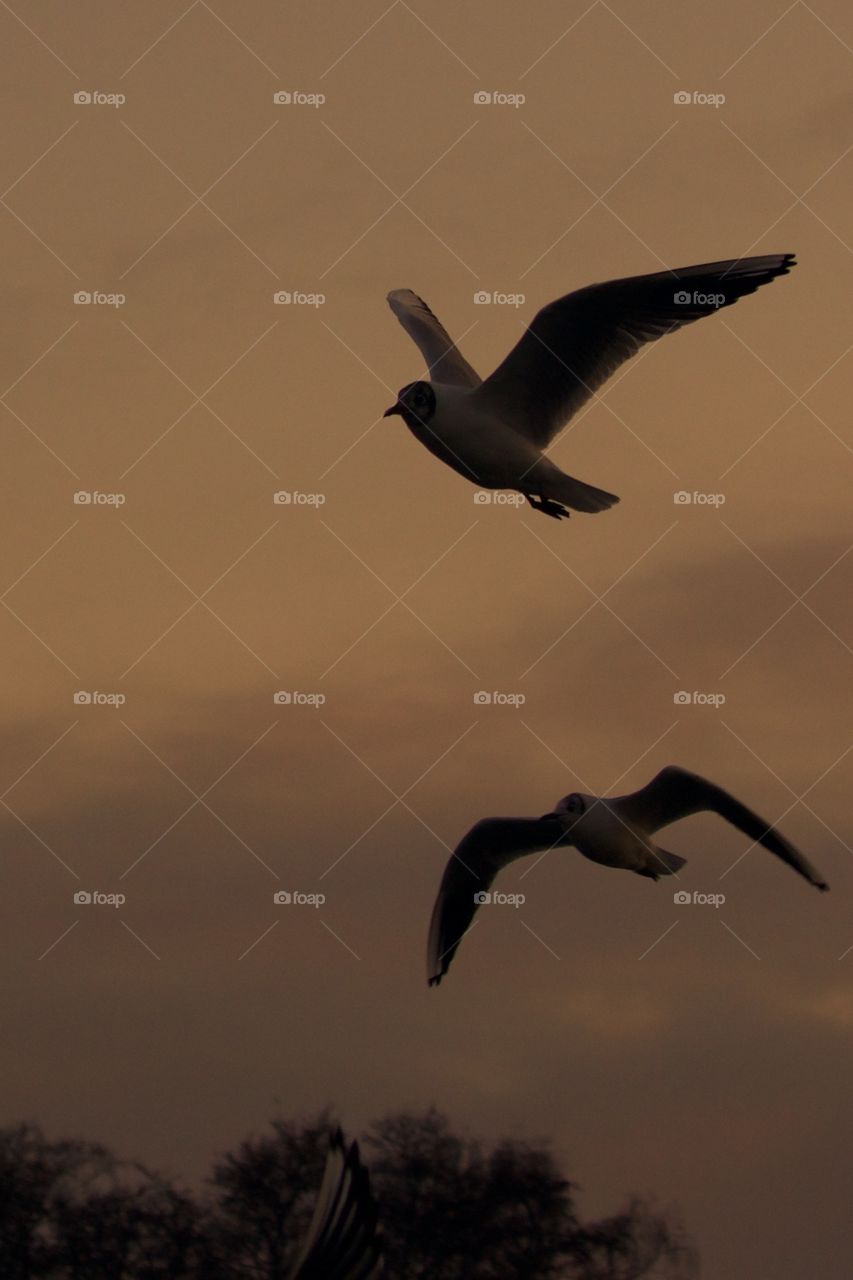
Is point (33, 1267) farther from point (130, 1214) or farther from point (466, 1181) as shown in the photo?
point (466, 1181)

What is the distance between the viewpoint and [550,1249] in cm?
2506

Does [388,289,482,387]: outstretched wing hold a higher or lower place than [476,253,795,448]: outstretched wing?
higher

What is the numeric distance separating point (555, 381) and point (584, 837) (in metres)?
2.97

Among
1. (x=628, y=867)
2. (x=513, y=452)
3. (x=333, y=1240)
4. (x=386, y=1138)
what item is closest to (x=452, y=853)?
(x=628, y=867)

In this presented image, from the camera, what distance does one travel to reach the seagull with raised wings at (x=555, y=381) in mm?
11320

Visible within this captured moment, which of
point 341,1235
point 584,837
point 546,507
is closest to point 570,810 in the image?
point 584,837

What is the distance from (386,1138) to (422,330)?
1513cm

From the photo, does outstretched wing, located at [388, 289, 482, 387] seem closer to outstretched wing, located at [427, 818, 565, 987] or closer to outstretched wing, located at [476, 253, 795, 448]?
outstretched wing, located at [476, 253, 795, 448]

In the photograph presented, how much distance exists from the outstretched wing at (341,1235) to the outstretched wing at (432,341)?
219 inches

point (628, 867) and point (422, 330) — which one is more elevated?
point (422, 330)

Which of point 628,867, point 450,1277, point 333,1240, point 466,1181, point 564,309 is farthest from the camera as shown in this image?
point 466,1181

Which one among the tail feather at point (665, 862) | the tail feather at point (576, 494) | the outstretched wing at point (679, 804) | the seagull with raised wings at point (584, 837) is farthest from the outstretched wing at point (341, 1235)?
the tail feather at point (665, 862)

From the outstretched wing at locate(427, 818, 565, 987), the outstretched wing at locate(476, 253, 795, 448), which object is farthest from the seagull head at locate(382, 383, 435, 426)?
the outstretched wing at locate(427, 818, 565, 987)

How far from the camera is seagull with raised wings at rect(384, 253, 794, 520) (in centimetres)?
1132
